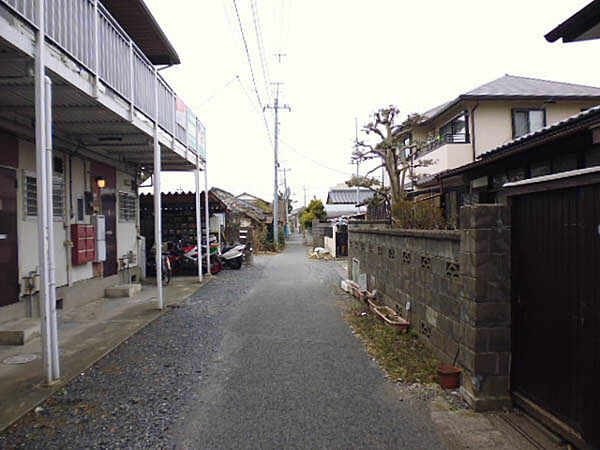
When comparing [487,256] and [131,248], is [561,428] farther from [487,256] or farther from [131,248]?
[131,248]

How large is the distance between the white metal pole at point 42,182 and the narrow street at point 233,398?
53 centimetres

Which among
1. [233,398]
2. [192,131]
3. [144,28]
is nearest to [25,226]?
[233,398]

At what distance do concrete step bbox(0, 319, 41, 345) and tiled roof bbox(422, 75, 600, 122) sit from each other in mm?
11781

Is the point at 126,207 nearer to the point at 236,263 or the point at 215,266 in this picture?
the point at 215,266

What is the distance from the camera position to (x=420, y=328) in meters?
5.56

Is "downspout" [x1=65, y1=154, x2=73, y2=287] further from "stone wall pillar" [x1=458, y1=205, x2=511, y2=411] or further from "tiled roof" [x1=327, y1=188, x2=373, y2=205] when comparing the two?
"tiled roof" [x1=327, y1=188, x2=373, y2=205]

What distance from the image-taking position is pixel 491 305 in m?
3.63

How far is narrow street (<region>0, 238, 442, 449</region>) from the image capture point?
3178 mm

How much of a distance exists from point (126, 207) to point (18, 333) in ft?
18.6

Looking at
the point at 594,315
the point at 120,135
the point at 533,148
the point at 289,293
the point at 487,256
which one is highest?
the point at 120,135

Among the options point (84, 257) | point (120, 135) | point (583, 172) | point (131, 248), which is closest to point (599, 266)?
point (583, 172)

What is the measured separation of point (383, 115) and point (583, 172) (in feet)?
26.9

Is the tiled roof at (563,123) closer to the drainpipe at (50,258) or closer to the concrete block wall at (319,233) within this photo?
the drainpipe at (50,258)

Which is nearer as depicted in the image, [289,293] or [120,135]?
[120,135]
